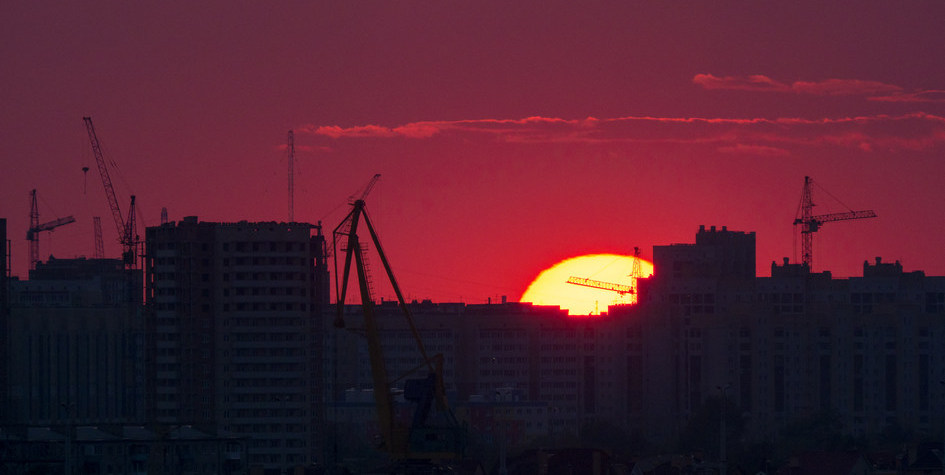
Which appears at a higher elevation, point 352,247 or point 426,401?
point 352,247

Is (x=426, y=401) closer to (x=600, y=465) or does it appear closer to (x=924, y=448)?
(x=600, y=465)

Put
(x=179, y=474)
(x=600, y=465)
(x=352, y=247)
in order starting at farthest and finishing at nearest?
(x=352, y=247)
(x=179, y=474)
(x=600, y=465)

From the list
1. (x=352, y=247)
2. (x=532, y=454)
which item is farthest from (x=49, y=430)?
(x=532, y=454)

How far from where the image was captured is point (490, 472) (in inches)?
6560

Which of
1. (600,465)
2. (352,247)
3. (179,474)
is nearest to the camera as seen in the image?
(600,465)

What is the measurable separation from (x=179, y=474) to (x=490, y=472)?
73.5 ft

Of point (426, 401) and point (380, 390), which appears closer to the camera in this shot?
point (426, 401)

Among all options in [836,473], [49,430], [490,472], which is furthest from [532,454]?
[49,430]

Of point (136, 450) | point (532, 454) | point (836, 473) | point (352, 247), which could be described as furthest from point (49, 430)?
point (836, 473)

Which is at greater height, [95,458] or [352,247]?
[352,247]

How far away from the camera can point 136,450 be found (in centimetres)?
16862

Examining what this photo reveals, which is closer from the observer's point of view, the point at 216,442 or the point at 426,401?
the point at 426,401

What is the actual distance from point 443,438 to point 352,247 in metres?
26.3

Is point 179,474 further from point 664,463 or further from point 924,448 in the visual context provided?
point 924,448
